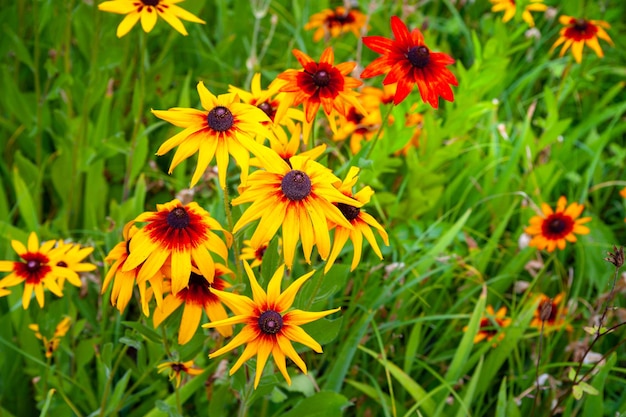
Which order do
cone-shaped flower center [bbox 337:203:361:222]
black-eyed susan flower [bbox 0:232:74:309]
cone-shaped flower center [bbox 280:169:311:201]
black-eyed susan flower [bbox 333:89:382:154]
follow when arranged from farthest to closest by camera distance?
black-eyed susan flower [bbox 333:89:382:154], black-eyed susan flower [bbox 0:232:74:309], cone-shaped flower center [bbox 337:203:361:222], cone-shaped flower center [bbox 280:169:311:201]

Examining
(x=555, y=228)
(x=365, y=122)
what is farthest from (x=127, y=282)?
(x=555, y=228)

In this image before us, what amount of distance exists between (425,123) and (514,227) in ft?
1.69

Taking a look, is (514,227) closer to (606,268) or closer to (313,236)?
(606,268)

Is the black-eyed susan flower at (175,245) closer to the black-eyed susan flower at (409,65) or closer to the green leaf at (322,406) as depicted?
the black-eyed susan flower at (409,65)

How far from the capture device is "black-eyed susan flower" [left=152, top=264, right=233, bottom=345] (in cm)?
119

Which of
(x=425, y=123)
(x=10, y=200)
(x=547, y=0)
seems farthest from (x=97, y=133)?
(x=547, y=0)

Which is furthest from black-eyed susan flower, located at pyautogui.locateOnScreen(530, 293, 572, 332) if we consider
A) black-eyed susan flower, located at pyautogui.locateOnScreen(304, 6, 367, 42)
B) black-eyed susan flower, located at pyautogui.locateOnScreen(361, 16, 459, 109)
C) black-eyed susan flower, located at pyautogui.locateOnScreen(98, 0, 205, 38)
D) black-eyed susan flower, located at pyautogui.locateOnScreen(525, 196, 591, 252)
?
black-eyed susan flower, located at pyautogui.locateOnScreen(304, 6, 367, 42)

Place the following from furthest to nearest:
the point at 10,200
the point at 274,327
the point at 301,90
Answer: the point at 10,200
the point at 301,90
the point at 274,327

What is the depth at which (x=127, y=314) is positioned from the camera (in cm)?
192

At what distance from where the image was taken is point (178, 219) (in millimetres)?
1112

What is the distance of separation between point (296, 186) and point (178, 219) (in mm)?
214

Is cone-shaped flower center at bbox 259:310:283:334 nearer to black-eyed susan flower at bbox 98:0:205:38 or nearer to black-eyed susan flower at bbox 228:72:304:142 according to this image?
black-eyed susan flower at bbox 228:72:304:142

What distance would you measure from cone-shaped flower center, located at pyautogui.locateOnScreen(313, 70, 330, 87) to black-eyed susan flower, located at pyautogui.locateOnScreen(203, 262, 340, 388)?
39 centimetres

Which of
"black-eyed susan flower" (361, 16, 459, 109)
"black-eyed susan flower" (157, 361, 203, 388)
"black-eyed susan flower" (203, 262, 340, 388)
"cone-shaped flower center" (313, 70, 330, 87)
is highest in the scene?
"black-eyed susan flower" (361, 16, 459, 109)
